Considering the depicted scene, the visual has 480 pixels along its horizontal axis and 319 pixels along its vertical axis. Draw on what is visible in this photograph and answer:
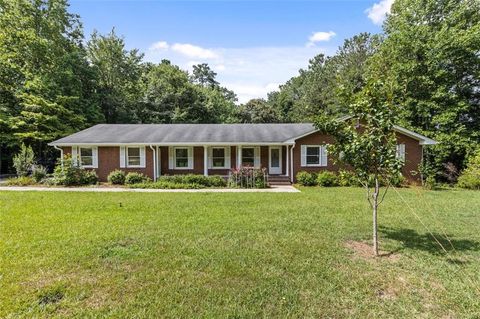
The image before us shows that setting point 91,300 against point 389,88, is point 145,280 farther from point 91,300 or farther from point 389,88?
point 389,88

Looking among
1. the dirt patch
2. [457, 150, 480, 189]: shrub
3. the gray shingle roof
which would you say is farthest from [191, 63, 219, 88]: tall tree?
the dirt patch

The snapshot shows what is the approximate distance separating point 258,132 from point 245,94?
32458 millimetres

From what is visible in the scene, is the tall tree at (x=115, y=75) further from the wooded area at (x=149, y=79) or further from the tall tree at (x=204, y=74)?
the tall tree at (x=204, y=74)

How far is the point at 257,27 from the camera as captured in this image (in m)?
13.7

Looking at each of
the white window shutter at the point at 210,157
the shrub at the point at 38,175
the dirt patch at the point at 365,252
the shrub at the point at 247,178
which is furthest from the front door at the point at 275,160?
the shrub at the point at 38,175

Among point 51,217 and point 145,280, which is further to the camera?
point 51,217

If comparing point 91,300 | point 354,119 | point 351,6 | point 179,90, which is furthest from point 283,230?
point 179,90

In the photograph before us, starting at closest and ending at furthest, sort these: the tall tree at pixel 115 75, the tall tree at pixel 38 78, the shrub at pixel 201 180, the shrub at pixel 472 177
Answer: the shrub at pixel 472 177 < the shrub at pixel 201 180 < the tall tree at pixel 38 78 < the tall tree at pixel 115 75

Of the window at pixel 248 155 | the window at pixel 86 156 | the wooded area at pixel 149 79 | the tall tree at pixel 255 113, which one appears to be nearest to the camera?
the window at pixel 86 156

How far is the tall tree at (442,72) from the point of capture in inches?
765

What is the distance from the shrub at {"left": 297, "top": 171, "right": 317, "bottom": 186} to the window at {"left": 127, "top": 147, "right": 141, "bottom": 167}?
981cm

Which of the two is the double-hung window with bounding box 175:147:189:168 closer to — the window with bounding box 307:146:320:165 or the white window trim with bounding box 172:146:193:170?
the white window trim with bounding box 172:146:193:170

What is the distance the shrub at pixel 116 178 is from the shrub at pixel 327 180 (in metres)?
11.2

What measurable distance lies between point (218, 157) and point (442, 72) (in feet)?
54.9
